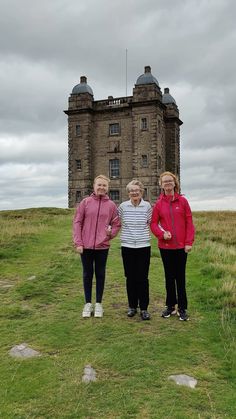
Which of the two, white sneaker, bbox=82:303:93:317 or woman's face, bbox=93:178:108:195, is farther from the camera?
woman's face, bbox=93:178:108:195

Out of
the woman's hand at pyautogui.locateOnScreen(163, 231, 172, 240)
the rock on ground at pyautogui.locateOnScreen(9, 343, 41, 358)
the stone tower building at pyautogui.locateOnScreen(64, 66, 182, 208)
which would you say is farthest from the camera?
the stone tower building at pyautogui.locateOnScreen(64, 66, 182, 208)

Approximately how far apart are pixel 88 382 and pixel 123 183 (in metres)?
39.5

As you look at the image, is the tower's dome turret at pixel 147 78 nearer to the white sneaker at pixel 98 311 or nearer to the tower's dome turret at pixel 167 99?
the tower's dome turret at pixel 167 99

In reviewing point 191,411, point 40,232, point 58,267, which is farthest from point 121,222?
point 40,232

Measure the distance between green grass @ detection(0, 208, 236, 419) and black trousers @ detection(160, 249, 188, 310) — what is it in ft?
0.98

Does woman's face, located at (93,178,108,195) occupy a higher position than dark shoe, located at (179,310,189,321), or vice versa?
woman's face, located at (93,178,108,195)

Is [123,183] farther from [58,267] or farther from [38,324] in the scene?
[38,324]

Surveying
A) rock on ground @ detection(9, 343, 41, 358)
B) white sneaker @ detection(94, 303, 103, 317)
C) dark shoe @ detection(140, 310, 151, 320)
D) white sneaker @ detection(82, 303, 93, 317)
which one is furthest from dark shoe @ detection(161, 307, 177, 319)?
rock on ground @ detection(9, 343, 41, 358)

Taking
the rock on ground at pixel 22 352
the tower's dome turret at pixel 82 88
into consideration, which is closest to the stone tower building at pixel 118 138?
the tower's dome turret at pixel 82 88

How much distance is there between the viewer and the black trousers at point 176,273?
641 centimetres

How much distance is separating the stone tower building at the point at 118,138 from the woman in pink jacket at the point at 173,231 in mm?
34660

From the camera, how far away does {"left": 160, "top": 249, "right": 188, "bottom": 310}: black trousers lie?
6406mm

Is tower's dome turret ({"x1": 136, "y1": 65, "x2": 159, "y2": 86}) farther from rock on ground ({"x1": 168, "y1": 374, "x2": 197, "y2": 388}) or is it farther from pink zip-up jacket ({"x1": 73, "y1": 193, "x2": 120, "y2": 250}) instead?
rock on ground ({"x1": 168, "y1": 374, "x2": 197, "y2": 388})

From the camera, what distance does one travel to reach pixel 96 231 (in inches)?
253
